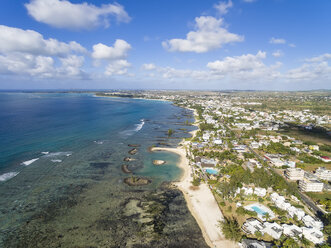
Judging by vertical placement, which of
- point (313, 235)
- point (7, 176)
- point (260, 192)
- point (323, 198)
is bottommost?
point (323, 198)

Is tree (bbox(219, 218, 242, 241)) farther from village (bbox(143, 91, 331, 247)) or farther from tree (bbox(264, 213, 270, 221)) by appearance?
tree (bbox(264, 213, 270, 221))

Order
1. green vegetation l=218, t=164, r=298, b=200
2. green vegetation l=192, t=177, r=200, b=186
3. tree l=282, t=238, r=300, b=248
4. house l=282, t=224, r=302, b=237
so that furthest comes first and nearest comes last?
1. green vegetation l=192, t=177, r=200, b=186
2. green vegetation l=218, t=164, r=298, b=200
3. house l=282, t=224, r=302, b=237
4. tree l=282, t=238, r=300, b=248

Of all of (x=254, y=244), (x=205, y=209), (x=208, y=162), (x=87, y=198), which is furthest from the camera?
(x=208, y=162)

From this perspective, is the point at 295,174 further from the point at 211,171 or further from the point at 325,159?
the point at 325,159

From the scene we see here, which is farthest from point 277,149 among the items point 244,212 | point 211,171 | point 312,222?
point 244,212

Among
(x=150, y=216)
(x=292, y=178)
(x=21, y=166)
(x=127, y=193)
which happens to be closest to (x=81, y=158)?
(x=21, y=166)

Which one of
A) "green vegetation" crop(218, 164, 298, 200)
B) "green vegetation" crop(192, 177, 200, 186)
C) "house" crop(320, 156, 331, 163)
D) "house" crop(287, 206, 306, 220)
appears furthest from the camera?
"house" crop(320, 156, 331, 163)

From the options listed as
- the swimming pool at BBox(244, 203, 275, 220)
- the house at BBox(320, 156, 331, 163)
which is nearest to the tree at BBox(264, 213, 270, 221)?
the swimming pool at BBox(244, 203, 275, 220)
